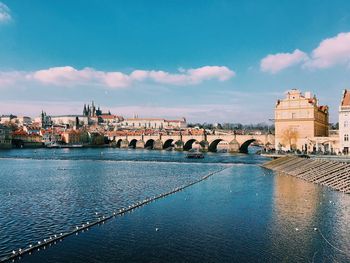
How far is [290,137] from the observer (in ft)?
316

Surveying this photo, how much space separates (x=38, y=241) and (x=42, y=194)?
17.3 metres

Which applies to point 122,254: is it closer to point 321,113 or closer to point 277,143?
point 277,143

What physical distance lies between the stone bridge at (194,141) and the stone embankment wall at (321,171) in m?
55.2

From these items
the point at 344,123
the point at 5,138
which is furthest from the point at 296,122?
the point at 5,138

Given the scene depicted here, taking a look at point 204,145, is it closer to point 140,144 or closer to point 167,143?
point 167,143

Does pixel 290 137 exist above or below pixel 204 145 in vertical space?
above

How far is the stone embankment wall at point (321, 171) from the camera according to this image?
1692 inches

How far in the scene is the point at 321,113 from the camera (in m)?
108

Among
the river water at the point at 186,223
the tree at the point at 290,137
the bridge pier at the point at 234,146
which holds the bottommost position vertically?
the river water at the point at 186,223

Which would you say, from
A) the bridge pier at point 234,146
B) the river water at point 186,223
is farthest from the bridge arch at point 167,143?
the river water at point 186,223

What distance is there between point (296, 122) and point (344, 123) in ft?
66.0

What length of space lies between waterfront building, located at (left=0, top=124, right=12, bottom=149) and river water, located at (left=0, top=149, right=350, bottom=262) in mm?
145526

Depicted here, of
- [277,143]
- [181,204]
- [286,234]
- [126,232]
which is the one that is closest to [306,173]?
[181,204]

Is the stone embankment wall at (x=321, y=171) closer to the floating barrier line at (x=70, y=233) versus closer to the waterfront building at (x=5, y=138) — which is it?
the floating barrier line at (x=70, y=233)
